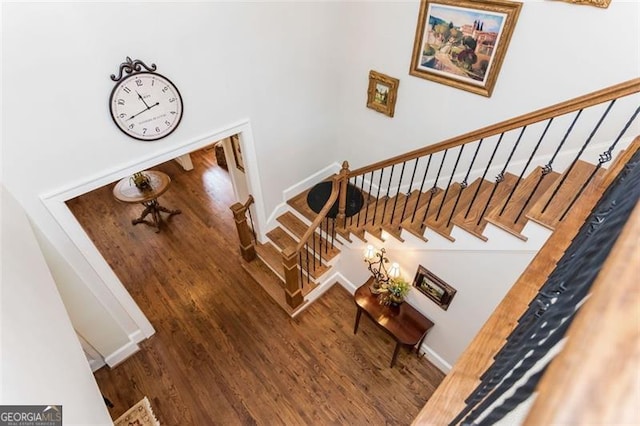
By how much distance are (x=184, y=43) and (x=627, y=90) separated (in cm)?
291

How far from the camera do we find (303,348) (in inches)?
145

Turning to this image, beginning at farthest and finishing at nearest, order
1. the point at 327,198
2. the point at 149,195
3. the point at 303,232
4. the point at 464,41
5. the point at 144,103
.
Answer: the point at 149,195 → the point at 327,198 → the point at 303,232 → the point at 464,41 → the point at 144,103

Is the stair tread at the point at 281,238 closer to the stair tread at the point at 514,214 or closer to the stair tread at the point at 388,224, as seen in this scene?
the stair tread at the point at 388,224

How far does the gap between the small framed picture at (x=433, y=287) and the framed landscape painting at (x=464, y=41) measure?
1.84 meters

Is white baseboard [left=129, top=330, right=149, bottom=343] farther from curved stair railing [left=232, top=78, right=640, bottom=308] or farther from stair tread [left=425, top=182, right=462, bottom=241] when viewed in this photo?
stair tread [left=425, top=182, right=462, bottom=241]

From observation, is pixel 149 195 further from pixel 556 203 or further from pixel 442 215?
pixel 556 203

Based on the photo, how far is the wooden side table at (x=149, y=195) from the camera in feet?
15.5

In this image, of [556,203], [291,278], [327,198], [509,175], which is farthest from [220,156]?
[556,203]

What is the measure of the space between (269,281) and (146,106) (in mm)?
2585

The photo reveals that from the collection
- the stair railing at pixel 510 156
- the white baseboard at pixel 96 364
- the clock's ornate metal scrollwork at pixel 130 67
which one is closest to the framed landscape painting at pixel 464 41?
the stair railing at pixel 510 156

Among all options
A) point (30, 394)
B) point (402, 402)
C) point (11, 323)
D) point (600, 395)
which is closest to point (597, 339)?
point (600, 395)

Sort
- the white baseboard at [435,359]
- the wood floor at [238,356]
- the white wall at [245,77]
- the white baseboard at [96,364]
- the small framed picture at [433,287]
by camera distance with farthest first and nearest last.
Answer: the white baseboard at [435,359]
the white baseboard at [96,364]
the wood floor at [238,356]
the small framed picture at [433,287]
the white wall at [245,77]

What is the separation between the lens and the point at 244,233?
4.22 meters

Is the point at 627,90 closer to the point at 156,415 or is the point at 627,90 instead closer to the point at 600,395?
the point at 600,395
